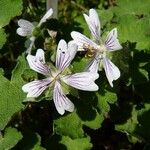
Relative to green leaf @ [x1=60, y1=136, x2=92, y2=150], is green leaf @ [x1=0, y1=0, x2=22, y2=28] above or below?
above

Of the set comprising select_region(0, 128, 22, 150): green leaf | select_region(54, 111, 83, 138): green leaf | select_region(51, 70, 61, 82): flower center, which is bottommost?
select_region(54, 111, 83, 138): green leaf

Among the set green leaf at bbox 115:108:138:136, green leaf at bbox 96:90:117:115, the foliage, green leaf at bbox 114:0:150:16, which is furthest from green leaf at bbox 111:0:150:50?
green leaf at bbox 115:108:138:136

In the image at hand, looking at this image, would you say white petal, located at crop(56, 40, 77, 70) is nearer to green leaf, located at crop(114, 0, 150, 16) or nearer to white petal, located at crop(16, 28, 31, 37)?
white petal, located at crop(16, 28, 31, 37)

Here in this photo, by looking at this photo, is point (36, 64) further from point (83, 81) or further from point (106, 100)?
point (106, 100)

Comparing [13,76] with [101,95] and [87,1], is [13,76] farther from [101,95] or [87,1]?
[87,1]

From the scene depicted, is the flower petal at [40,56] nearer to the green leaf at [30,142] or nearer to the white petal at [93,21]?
the white petal at [93,21]

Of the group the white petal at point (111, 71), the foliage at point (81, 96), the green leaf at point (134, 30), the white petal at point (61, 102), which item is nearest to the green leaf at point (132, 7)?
the foliage at point (81, 96)

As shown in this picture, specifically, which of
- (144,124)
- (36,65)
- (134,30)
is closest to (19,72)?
(36,65)

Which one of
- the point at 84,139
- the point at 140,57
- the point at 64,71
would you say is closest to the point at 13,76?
the point at 64,71
